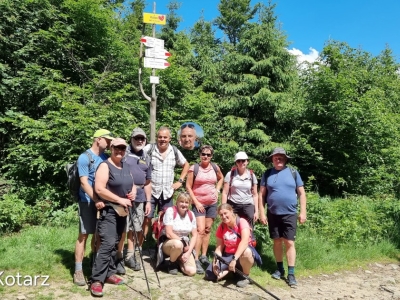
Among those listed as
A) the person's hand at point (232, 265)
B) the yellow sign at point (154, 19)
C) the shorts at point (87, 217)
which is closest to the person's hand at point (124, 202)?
the shorts at point (87, 217)

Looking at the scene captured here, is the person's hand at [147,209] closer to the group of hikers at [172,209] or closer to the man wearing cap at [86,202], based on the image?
the group of hikers at [172,209]

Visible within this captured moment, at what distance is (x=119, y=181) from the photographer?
369 cm

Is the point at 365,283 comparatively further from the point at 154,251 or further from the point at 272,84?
the point at 272,84

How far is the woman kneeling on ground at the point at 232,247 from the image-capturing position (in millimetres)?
4102

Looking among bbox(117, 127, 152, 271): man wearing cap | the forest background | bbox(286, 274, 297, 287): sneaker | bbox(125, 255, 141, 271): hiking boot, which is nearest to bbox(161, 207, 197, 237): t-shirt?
bbox(117, 127, 152, 271): man wearing cap

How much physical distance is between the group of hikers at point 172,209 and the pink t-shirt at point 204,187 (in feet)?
0.05

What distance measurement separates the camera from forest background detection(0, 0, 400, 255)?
693cm

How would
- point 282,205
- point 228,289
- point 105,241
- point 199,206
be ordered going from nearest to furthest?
point 105,241 → point 228,289 → point 282,205 → point 199,206

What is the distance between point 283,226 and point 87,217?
8.66ft

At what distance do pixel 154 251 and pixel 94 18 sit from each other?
689 centimetres

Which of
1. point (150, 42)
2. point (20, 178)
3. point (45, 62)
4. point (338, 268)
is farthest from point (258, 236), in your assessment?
point (45, 62)

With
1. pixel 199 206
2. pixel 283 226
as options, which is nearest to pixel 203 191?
pixel 199 206

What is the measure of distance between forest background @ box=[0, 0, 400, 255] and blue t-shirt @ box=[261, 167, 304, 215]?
221 centimetres

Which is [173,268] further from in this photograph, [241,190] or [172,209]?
[241,190]
